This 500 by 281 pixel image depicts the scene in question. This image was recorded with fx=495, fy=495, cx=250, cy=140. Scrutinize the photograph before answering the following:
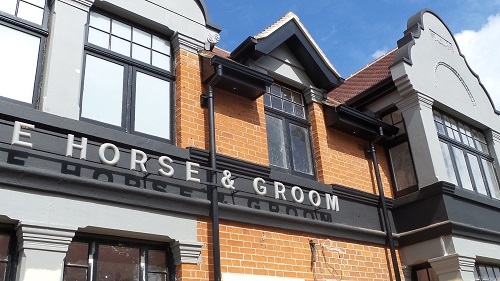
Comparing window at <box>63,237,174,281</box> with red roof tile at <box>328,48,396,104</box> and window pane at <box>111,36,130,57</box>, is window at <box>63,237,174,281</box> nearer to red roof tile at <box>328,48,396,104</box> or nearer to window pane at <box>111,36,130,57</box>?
window pane at <box>111,36,130,57</box>

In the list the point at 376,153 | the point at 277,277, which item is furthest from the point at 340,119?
the point at 277,277

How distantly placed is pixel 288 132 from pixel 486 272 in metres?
4.72

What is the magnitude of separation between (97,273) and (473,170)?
8.30m

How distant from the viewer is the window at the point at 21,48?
566 cm

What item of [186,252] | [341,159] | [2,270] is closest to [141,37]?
[186,252]

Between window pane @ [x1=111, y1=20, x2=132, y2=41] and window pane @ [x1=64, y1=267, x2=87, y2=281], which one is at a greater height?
window pane @ [x1=111, y1=20, x2=132, y2=41]

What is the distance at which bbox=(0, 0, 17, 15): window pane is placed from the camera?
5.91 meters

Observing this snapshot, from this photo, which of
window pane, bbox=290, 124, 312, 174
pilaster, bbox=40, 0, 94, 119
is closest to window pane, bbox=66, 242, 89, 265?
pilaster, bbox=40, 0, 94, 119

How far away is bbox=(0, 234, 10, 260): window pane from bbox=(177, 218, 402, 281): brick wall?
76.6 inches

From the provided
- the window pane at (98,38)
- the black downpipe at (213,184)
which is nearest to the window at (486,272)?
the black downpipe at (213,184)

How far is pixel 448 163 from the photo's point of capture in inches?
391

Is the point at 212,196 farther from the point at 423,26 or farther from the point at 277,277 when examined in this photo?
the point at 423,26

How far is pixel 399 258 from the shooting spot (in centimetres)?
905

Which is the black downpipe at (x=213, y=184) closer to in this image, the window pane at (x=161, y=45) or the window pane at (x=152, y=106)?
the window pane at (x=152, y=106)
